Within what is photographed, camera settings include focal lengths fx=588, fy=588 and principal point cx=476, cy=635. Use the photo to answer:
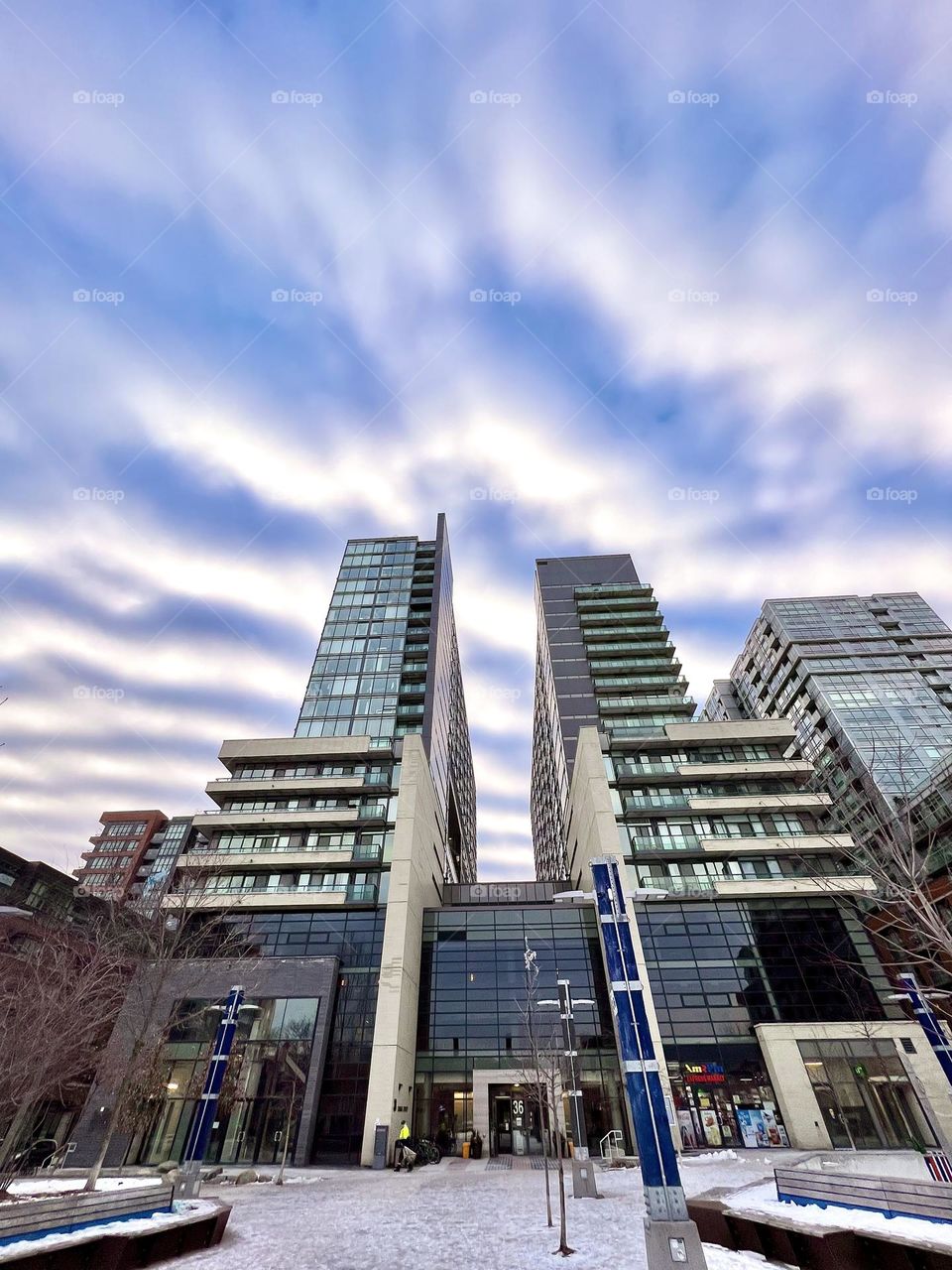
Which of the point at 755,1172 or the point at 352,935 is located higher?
the point at 352,935

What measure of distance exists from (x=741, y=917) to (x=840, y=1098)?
9442 millimetres

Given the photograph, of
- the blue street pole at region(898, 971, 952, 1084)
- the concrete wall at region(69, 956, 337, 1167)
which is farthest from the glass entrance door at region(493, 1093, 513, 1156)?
the blue street pole at region(898, 971, 952, 1084)

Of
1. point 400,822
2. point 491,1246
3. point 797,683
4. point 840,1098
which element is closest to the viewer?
point 491,1246

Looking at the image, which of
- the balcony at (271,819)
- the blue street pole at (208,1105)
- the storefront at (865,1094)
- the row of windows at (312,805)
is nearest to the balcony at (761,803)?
the storefront at (865,1094)

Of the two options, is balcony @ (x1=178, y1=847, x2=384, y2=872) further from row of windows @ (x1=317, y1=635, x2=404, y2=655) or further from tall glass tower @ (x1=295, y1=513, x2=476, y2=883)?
row of windows @ (x1=317, y1=635, x2=404, y2=655)

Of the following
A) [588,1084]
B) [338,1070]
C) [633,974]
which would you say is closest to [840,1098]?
[588,1084]

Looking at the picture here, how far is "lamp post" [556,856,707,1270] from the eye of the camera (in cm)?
760

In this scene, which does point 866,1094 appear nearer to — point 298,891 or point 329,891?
point 329,891

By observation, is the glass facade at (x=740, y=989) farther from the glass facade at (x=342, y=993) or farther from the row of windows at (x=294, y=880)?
the row of windows at (x=294, y=880)

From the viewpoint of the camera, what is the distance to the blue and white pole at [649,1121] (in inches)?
300

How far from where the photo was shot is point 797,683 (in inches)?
2977

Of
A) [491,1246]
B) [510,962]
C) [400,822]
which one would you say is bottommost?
[491,1246]

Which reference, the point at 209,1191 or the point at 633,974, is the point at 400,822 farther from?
the point at 633,974

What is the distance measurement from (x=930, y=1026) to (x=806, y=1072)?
21503 millimetres
